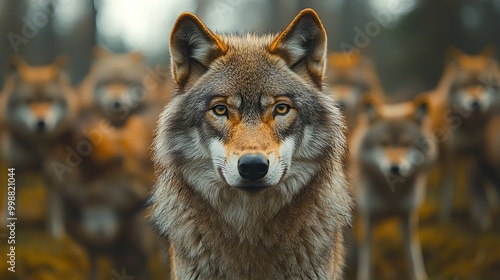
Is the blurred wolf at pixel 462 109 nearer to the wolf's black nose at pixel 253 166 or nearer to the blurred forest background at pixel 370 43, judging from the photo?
the blurred forest background at pixel 370 43

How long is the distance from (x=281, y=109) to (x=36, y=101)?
6.04 meters

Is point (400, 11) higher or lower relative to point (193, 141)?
higher

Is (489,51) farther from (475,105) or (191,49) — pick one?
(191,49)

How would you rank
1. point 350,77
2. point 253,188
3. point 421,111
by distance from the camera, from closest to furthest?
1. point 253,188
2. point 421,111
3. point 350,77

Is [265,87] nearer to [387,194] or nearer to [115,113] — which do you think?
[387,194]

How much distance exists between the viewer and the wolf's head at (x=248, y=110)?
3.65 meters

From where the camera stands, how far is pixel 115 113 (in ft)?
31.7

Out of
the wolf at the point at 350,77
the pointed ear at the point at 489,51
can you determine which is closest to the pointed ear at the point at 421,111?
the wolf at the point at 350,77

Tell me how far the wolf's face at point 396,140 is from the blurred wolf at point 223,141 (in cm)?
446

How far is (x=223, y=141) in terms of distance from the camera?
12.0 feet

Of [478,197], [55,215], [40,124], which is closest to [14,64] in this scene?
[40,124]

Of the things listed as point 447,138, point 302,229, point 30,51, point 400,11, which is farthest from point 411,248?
point 30,51

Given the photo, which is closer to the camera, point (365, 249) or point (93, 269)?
point (93, 269)

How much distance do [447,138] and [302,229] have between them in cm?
680
